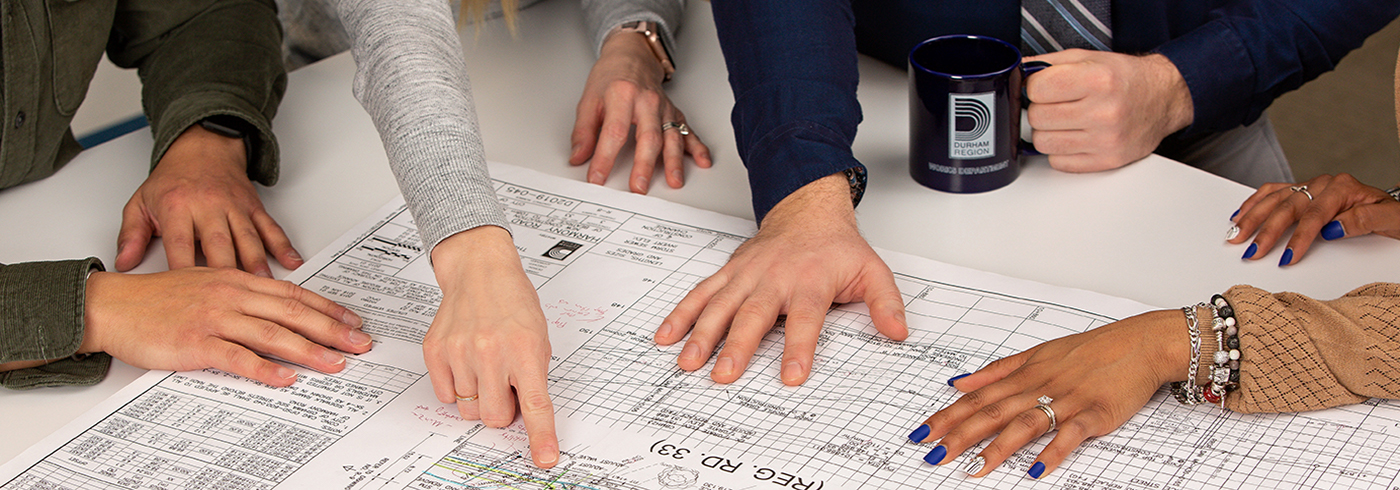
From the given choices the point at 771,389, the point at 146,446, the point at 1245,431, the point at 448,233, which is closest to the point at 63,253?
the point at 146,446

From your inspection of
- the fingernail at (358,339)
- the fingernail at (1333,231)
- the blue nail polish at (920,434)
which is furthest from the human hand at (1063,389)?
the fingernail at (358,339)

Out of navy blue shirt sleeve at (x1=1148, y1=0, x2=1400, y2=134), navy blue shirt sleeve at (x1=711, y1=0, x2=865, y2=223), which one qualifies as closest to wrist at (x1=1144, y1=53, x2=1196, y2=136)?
navy blue shirt sleeve at (x1=1148, y1=0, x2=1400, y2=134)

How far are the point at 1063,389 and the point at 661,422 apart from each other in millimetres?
292

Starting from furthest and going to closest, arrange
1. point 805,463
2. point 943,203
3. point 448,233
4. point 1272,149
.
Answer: point 1272,149
point 943,203
point 448,233
point 805,463

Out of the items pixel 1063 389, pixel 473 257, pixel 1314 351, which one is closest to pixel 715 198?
pixel 473 257

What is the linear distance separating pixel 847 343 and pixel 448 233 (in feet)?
1.09

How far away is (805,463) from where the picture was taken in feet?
2.35

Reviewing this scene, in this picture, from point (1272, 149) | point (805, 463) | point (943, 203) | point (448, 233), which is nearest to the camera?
point (805, 463)

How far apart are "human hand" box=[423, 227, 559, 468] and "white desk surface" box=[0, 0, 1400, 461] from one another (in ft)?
0.95

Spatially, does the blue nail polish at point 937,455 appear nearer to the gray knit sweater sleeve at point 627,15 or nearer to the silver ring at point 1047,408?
the silver ring at point 1047,408

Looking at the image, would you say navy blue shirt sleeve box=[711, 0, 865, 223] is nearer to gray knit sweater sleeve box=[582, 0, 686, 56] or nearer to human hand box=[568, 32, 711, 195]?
human hand box=[568, 32, 711, 195]

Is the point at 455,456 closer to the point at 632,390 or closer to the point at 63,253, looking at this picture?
the point at 632,390

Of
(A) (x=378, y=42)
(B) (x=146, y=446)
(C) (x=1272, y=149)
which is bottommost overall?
(C) (x=1272, y=149)

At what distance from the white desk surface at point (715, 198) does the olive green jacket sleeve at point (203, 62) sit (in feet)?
0.21
